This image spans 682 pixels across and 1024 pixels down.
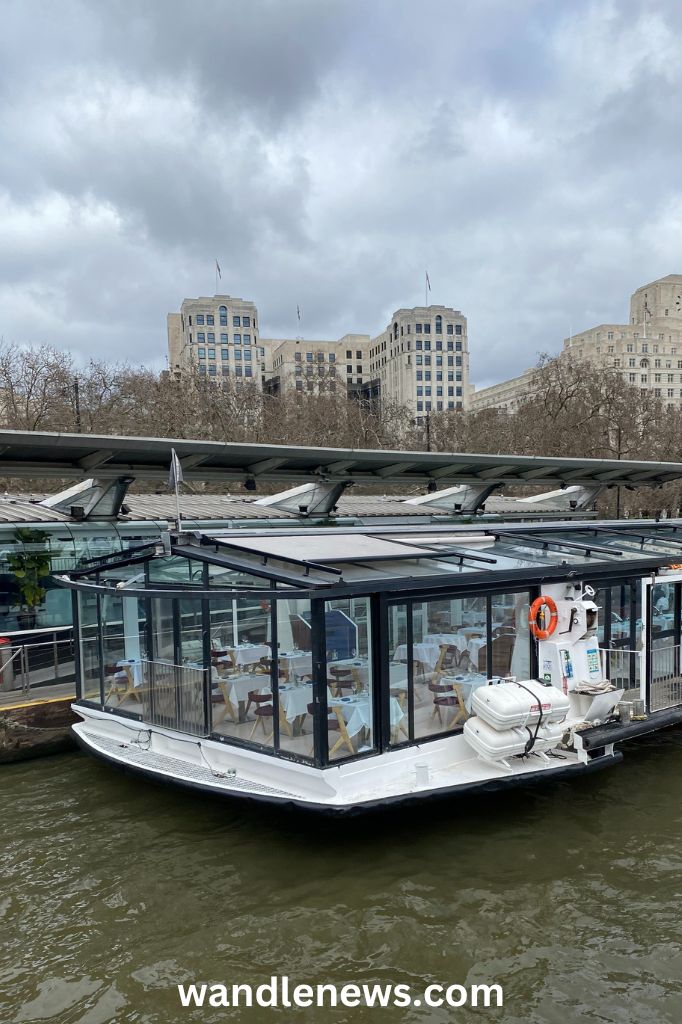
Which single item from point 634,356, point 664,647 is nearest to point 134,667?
point 664,647

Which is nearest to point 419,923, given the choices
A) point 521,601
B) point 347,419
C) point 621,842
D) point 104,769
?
point 621,842

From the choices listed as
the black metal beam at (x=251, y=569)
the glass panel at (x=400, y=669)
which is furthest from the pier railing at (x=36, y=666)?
the glass panel at (x=400, y=669)

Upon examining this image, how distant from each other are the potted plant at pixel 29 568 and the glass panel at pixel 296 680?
5.78 meters

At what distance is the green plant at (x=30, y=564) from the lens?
11.9 metres

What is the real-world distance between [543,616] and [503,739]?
6.27 feet

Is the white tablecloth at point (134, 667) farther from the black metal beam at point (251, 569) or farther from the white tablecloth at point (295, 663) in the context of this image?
the white tablecloth at point (295, 663)

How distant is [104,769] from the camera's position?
397 inches

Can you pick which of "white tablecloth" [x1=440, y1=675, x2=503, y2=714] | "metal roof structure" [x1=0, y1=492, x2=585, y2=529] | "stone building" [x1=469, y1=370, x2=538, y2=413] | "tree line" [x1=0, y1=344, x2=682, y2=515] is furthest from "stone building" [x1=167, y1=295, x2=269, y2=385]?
"white tablecloth" [x1=440, y1=675, x2=503, y2=714]

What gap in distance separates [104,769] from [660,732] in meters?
8.44

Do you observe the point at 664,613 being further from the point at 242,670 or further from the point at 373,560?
the point at 242,670

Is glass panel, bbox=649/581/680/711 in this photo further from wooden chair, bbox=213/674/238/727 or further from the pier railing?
the pier railing

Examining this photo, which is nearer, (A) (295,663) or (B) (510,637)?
(A) (295,663)

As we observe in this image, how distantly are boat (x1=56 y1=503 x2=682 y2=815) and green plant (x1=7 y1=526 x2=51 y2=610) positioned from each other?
2.20m

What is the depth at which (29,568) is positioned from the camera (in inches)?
472
